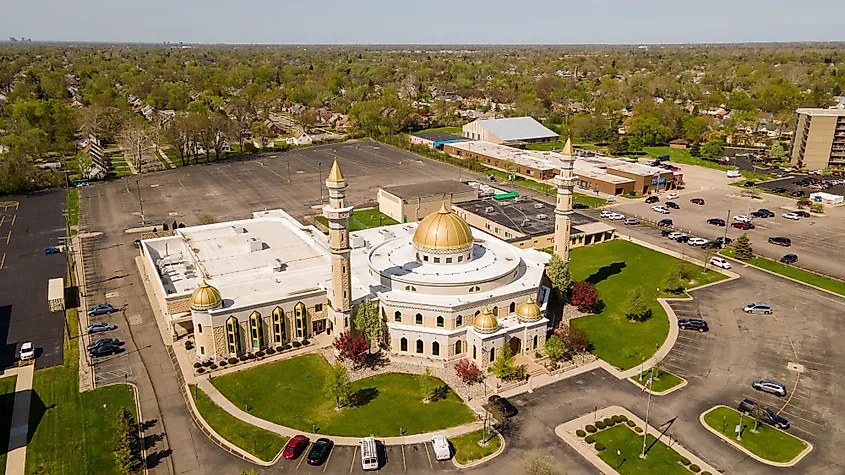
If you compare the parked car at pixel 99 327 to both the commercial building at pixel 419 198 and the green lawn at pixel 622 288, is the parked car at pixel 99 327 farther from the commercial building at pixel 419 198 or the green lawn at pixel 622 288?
the green lawn at pixel 622 288

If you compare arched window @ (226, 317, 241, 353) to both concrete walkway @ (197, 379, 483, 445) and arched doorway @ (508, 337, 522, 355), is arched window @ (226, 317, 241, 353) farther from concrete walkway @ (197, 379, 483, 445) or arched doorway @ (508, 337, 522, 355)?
arched doorway @ (508, 337, 522, 355)

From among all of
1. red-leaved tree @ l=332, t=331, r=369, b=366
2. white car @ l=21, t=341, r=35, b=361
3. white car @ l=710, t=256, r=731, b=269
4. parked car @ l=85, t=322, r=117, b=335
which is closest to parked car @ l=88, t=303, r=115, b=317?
parked car @ l=85, t=322, r=117, b=335

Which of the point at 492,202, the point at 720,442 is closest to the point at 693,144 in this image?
the point at 492,202

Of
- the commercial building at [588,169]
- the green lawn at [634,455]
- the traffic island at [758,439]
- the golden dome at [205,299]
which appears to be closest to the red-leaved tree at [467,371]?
the green lawn at [634,455]

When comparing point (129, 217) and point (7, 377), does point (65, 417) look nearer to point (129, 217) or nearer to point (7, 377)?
point (7, 377)

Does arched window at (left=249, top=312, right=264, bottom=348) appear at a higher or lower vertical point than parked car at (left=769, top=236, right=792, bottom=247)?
higher

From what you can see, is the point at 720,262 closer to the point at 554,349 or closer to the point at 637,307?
the point at 637,307
